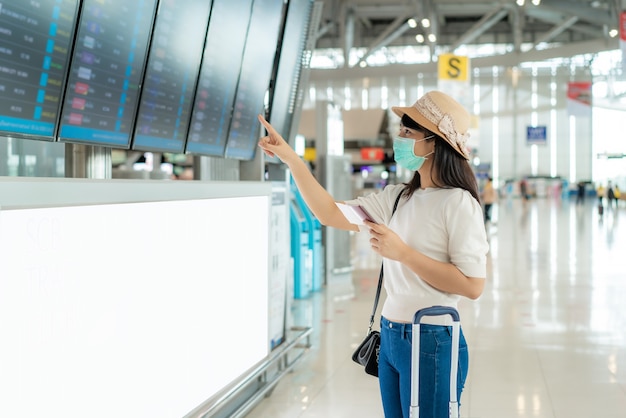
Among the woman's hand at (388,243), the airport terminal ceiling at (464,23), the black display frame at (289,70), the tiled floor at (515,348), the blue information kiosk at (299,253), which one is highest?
the airport terminal ceiling at (464,23)

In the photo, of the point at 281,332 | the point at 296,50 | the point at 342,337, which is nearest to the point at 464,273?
the point at 281,332

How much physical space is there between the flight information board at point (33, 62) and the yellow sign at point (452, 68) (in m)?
16.5

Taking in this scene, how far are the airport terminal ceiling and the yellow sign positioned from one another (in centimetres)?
887

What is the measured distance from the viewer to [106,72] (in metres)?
3.40

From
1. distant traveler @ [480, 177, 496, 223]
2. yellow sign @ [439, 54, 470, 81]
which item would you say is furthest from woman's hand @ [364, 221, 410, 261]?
distant traveler @ [480, 177, 496, 223]

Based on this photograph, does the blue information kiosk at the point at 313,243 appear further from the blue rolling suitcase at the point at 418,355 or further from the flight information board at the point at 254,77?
the blue rolling suitcase at the point at 418,355

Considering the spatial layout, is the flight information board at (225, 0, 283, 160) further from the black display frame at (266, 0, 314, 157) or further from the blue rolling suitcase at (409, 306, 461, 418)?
the blue rolling suitcase at (409, 306, 461, 418)

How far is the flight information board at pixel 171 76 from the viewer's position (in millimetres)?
3850

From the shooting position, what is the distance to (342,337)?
717 cm

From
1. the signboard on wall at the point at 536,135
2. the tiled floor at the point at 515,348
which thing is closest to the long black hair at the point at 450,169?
the tiled floor at the point at 515,348

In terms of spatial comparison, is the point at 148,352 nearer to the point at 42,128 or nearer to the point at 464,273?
the point at 42,128

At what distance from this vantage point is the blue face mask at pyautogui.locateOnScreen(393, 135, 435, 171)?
8.43 ft

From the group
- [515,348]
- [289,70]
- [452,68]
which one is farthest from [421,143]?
[452,68]

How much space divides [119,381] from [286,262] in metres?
3.14
